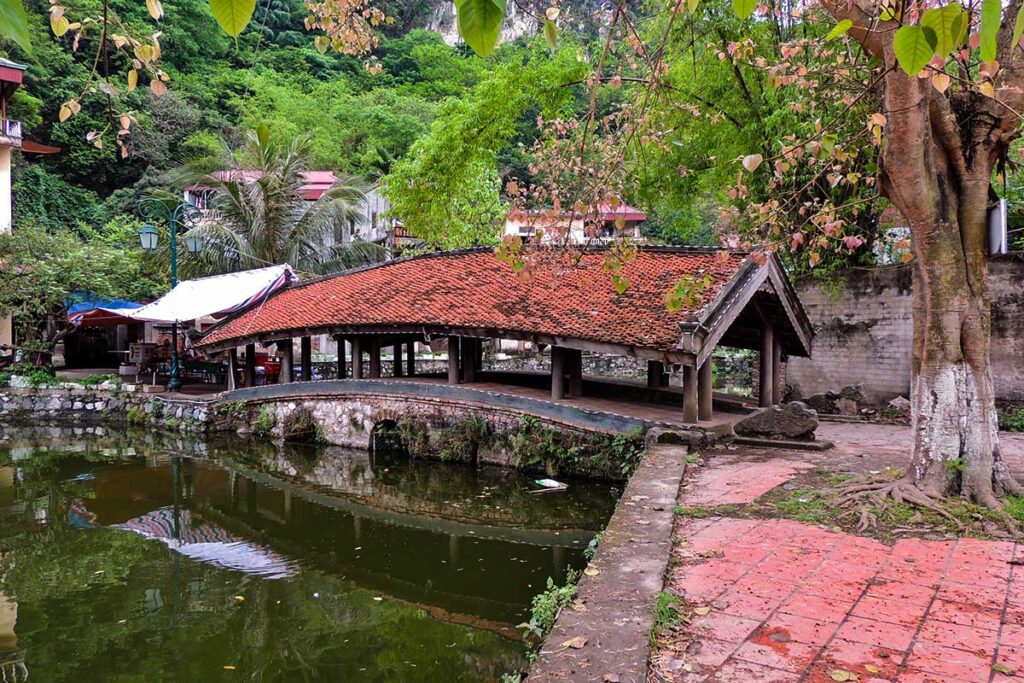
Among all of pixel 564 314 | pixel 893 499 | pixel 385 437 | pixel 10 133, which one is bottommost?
pixel 385 437

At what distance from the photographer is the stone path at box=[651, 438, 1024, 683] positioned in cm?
298

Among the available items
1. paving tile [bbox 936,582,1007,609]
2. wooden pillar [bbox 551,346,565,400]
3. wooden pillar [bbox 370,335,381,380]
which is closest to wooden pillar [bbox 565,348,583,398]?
wooden pillar [bbox 551,346,565,400]

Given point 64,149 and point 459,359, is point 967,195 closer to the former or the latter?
point 459,359

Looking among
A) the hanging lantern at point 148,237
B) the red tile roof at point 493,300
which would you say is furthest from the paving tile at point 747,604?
the hanging lantern at point 148,237

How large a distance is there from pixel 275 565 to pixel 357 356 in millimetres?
6764

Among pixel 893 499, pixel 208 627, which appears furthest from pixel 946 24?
pixel 208 627

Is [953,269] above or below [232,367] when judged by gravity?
above

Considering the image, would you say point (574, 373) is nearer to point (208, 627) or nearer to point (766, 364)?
point (766, 364)

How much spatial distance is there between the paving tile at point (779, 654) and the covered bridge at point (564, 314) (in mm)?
5166

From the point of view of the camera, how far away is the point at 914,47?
158 centimetres

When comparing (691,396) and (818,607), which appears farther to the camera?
(691,396)

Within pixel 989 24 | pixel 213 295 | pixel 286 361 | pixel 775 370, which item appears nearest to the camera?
pixel 989 24

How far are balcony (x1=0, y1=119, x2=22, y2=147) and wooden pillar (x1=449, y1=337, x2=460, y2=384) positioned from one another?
16.0 meters

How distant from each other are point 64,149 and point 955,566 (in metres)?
31.7
